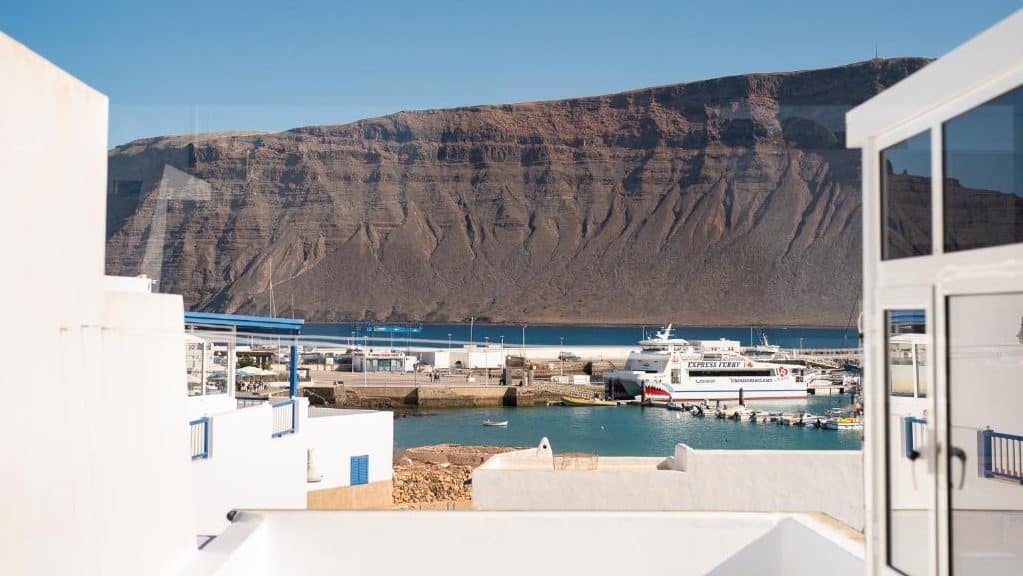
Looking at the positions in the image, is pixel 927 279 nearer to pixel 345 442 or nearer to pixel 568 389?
pixel 345 442

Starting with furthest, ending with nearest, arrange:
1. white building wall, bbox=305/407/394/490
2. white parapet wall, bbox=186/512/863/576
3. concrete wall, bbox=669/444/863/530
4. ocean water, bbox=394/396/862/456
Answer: ocean water, bbox=394/396/862/456 → white building wall, bbox=305/407/394/490 → concrete wall, bbox=669/444/863/530 → white parapet wall, bbox=186/512/863/576

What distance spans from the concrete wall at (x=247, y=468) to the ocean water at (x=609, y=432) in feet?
78.2

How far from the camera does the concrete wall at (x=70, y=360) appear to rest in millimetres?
2096

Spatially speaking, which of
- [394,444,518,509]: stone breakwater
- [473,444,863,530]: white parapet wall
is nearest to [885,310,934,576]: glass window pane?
[473,444,863,530]: white parapet wall

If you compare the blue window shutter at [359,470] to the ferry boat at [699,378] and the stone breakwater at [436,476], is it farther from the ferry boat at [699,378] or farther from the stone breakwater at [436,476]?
the ferry boat at [699,378]

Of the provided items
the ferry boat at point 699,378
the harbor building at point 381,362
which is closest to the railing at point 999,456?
the ferry boat at point 699,378

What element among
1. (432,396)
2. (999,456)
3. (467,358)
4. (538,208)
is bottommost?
(432,396)

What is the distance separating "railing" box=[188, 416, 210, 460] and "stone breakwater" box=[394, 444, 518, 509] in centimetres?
374

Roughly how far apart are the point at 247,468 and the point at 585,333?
80987 mm

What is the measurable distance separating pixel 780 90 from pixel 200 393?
94.4 m

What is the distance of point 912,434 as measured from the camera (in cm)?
219

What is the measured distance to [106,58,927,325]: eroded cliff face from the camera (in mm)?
89938

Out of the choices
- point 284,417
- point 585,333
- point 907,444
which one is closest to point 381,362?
point 585,333

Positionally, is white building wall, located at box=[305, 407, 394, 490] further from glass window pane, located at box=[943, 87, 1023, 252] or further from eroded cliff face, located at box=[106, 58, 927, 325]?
eroded cliff face, located at box=[106, 58, 927, 325]
